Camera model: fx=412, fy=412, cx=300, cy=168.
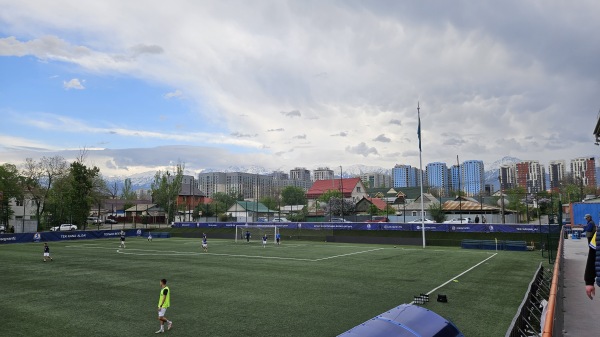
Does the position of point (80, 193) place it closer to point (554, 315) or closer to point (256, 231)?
point (256, 231)

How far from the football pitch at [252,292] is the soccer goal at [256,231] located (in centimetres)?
2405

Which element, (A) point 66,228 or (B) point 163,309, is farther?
(A) point 66,228

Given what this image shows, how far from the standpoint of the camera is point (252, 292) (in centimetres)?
2081

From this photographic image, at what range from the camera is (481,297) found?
1895cm

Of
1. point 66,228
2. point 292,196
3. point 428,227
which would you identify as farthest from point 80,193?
point 292,196

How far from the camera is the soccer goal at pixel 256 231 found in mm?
59944

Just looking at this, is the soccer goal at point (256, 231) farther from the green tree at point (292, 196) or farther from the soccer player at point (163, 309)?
the green tree at point (292, 196)

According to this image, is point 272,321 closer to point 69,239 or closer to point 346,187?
point 69,239

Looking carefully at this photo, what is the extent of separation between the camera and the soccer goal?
5994 centimetres

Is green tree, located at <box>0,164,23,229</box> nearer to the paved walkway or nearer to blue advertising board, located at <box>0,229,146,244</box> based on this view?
blue advertising board, located at <box>0,229,146,244</box>

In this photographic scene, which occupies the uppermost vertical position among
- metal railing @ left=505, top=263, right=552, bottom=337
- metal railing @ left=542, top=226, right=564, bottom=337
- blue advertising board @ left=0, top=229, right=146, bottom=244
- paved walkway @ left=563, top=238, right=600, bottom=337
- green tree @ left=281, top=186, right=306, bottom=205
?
green tree @ left=281, top=186, right=306, bottom=205

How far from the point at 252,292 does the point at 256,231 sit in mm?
43200

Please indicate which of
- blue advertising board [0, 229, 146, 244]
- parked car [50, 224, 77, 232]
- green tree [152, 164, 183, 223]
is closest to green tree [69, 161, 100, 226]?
parked car [50, 224, 77, 232]

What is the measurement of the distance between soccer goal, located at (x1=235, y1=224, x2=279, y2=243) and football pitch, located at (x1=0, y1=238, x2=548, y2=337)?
947 inches
